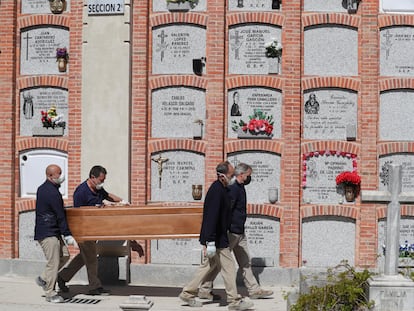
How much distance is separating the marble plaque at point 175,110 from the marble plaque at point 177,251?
1684 millimetres

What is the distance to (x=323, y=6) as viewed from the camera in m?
11.9

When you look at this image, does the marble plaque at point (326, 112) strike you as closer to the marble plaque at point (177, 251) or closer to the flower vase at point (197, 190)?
the flower vase at point (197, 190)

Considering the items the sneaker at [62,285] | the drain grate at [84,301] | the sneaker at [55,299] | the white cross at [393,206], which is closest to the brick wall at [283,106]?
the sneaker at [62,285]

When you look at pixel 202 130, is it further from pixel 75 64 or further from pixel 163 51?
pixel 75 64

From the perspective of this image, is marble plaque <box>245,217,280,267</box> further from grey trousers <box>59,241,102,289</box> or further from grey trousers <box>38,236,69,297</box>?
grey trousers <box>38,236,69,297</box>

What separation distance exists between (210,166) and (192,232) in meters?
1.82

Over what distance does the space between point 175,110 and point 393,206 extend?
14.4 ft

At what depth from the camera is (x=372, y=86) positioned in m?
11.7

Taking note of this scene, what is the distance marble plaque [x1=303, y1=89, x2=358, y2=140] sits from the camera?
1185 cm

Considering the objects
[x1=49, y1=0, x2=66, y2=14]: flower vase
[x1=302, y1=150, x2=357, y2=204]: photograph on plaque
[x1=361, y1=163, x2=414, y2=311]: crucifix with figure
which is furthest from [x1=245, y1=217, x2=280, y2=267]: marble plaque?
[x1=49, y1=0, x2=66, y2=14]: flower vase

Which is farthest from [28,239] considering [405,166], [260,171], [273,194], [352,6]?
[352,6]

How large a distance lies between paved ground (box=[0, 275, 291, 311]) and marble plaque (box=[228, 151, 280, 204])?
145 centimetres

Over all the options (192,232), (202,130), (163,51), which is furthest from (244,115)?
(192,232)

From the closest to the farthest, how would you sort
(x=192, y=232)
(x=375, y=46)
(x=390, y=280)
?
(x=390, y=280)
(x=192, y=232)
(x=375, y=46)
